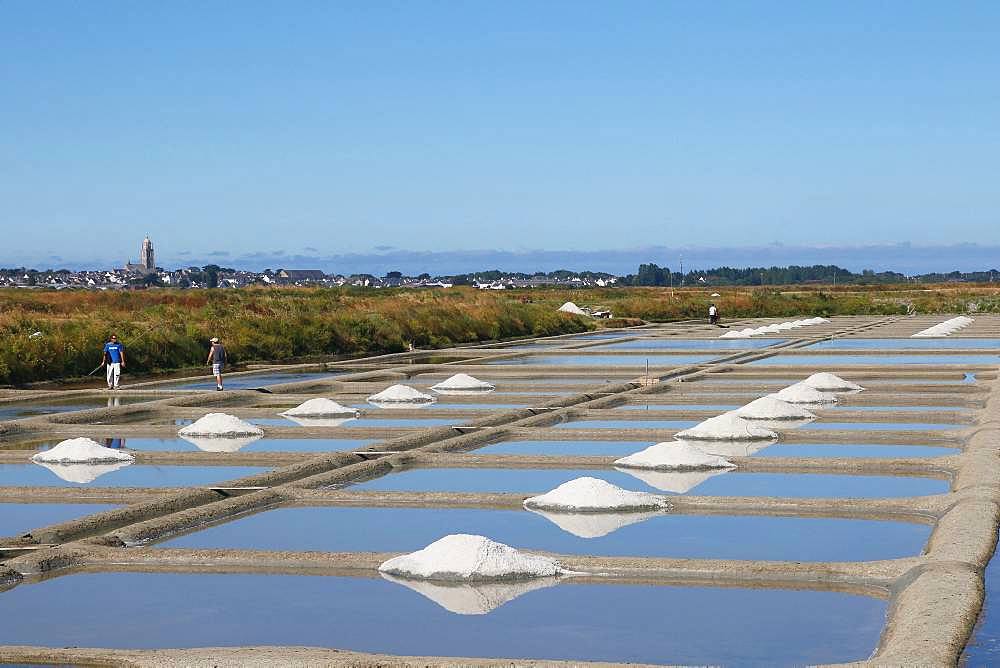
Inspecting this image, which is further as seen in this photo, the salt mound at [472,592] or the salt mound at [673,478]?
the salt mound at [673,478]

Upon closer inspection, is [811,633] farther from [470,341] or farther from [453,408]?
[470,341]

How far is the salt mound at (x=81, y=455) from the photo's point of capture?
35.9ft

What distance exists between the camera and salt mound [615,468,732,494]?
9123mm

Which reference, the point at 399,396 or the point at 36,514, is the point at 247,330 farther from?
the point at 36,514

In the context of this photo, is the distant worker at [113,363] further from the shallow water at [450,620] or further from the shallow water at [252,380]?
the shallow water at [450,620]

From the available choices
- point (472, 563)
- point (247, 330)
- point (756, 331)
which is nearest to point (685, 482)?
point (472, 563)

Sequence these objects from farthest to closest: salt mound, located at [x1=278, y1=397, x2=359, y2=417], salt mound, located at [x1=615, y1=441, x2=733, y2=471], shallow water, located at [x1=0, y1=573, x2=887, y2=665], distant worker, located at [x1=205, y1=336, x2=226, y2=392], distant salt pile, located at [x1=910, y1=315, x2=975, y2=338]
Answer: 1. distant salt pile, located at [x1=910, y1=315, x2=975, y2=338]
2. distant worker, located at [x1=205, y1=336, x2=226, y2=392]
3. salt mound, located at [x1=278, y1=397, x2=359, y2=417]
4. salt mound, located at [x1=615, y1=441, x2=733, y2=471]
5. shallow water, located at [x1=0, y1=573, x2=887, y2=665]

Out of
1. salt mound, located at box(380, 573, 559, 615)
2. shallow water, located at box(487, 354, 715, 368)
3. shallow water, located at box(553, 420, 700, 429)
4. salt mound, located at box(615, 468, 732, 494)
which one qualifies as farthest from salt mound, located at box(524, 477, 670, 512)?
shallow water, located at box(487, 354, 715, 368)

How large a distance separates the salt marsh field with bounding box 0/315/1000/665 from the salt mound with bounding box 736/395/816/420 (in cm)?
11

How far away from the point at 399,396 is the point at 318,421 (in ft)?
7.22

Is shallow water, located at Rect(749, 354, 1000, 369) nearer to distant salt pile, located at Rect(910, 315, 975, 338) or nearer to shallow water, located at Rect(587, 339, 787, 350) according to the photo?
shallow water, located at Rect(587, 339, 787, 350)

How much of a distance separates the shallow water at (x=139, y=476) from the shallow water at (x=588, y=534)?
1.64 meters

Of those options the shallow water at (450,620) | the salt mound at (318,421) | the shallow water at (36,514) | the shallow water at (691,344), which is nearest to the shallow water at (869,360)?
the shallow water at (691,344)

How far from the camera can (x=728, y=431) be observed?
1156cm
